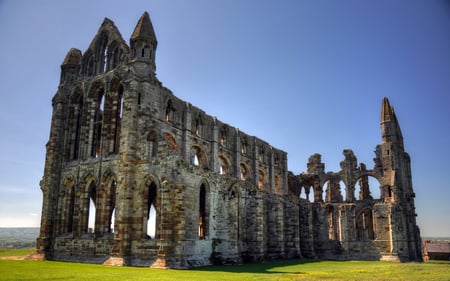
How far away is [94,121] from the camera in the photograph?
1097 inches

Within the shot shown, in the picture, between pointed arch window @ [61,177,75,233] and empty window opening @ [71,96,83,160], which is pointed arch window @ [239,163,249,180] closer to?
empty window opening @ [71,96,83,160]

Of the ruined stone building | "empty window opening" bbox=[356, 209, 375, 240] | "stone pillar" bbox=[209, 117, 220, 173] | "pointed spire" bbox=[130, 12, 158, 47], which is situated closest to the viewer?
the ruined stone building

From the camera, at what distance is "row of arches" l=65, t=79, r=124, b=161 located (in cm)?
2627

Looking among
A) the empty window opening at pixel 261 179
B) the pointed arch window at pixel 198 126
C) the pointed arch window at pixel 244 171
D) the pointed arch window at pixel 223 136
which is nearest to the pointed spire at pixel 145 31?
the pointed arch window at pixel 198 126

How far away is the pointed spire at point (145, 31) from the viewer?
26094 millimetres

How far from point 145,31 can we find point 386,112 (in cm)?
2765

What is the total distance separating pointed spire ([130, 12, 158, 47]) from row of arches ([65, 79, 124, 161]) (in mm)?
3272

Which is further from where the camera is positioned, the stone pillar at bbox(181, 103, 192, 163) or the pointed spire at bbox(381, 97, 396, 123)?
the pointed spire at bbox(381, 97, 396, 123)

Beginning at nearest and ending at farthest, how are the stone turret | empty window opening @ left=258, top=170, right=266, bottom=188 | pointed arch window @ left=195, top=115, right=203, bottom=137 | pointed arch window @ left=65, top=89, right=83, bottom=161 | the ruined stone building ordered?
the ruined stone building
the stone turret
pointed arch window @ left=65, top=89, right=83, bottom=161
pointed arch window @ left=195, top=115, right=203, bottom=137
empty window opening @ left=258, top=170, right=266, bottom=188

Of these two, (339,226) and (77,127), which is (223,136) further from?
(339,226)

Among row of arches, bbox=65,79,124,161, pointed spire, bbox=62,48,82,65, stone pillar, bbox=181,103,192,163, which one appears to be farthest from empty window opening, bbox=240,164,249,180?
pointed spire, bbox=62,48,82,65

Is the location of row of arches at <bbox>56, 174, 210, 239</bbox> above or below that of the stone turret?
below

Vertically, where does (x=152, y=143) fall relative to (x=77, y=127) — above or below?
below

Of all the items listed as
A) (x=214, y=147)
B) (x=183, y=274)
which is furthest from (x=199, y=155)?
(x=183, y=274)
